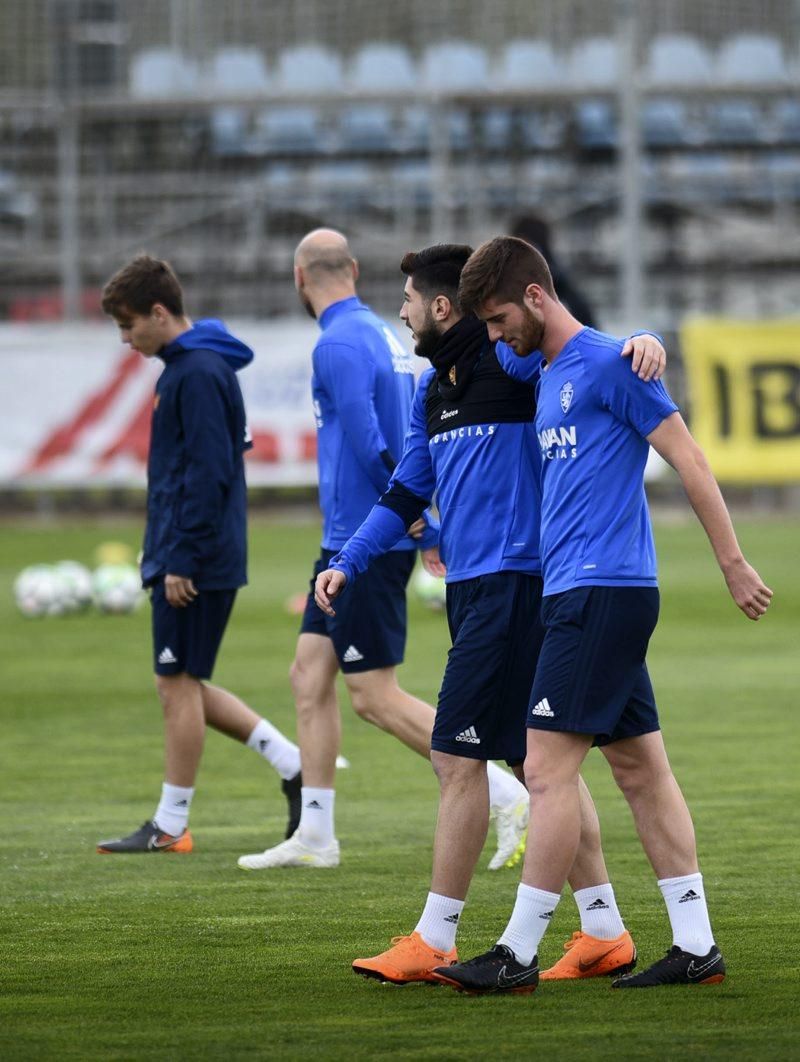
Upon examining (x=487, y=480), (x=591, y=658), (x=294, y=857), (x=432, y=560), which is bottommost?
(x=294, y=857)

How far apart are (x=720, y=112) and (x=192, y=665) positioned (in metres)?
27.1

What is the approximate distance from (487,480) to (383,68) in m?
27.4

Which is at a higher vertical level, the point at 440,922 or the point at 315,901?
the point at 440,922

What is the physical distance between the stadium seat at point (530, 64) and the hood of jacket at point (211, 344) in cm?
2464

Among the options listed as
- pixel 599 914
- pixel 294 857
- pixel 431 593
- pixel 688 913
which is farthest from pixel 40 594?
pixel 688 913

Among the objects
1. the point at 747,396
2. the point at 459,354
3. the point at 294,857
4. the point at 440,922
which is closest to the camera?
the point at 440,922

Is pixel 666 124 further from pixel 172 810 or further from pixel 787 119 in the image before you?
pixel 172 810

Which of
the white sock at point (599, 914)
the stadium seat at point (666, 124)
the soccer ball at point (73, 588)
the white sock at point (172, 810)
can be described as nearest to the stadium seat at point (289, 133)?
the stadium seat at point (666, 124)

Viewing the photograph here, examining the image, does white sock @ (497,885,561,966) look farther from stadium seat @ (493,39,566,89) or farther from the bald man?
stadium seat @ (493,39,566,89)

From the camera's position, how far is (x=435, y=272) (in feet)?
18.4

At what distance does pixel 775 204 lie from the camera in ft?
105

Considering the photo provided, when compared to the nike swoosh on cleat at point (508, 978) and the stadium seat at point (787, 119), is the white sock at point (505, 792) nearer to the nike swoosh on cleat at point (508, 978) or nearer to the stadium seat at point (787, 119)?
the nike swoosh on cleat at point (508, 978)

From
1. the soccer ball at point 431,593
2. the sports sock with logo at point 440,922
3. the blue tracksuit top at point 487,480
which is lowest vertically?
the soccer ball at point 431,593

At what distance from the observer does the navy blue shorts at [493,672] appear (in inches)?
208
